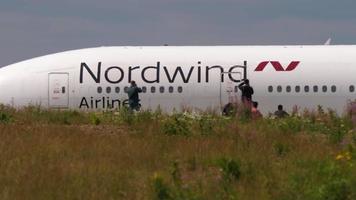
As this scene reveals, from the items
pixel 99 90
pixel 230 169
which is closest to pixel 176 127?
pixel 230 169

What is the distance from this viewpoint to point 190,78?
80.3 ft

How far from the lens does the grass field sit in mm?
7660

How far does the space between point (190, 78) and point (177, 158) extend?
576 inches

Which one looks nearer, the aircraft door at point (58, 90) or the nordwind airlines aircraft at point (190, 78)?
the nordwind airlines aircraft at point (190, 78)

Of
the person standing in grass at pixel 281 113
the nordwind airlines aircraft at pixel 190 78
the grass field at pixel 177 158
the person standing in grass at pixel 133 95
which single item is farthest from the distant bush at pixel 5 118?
the nordwind airlines aircraft at pixel 190 78

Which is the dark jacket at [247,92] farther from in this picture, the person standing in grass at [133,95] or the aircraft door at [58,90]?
the aircraft door at [58,90]

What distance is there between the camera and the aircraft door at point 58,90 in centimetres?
2497

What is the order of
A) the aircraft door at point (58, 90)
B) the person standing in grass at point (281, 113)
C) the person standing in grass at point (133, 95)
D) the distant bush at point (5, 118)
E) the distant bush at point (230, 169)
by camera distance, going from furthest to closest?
the aircraft door at point (58, 90), the person standing in grass at point (133, 95), the person standing in grass at point (281, 113), the distant bush at point (5, 118), the distant bush at point (230, 169)

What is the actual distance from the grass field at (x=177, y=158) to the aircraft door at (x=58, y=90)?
9.91 m

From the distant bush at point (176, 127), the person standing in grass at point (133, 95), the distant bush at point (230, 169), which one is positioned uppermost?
the person standing in grass at point (133, 95)

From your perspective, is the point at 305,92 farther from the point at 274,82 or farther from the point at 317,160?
the point at 317,160

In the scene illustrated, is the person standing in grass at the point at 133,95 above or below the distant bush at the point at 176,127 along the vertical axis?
above

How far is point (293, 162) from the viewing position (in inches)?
372

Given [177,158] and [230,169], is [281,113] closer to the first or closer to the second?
[177,158]
